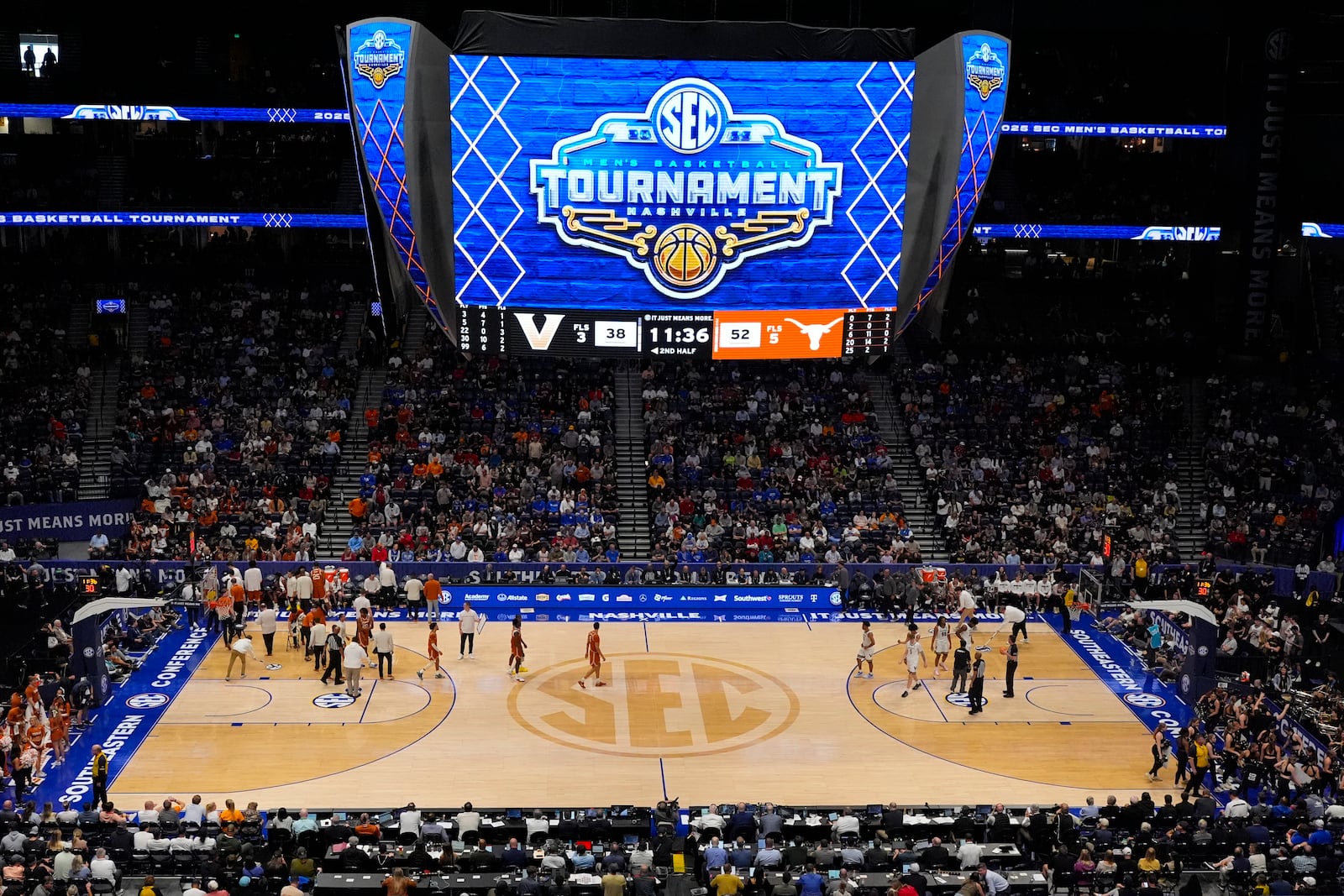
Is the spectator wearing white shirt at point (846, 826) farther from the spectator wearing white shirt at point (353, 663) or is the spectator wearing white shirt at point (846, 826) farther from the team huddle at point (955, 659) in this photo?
the spectator wearing white shirt at point (353, 663)

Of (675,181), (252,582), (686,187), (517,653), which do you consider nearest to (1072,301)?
(686,187)

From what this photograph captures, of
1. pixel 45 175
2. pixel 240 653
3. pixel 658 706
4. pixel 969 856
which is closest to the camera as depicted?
pixel 969 856

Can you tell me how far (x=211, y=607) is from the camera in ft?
103

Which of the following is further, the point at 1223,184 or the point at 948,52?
the point at 1223,184

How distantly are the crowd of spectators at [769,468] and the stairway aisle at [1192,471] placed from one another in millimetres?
7836

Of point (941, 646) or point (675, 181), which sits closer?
point (675, 181)

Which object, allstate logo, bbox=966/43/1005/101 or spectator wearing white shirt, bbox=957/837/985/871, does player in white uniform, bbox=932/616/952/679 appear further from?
allstate logo, bbox=966/43/1005/101

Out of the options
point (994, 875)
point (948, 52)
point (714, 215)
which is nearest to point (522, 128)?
point (714, 215)

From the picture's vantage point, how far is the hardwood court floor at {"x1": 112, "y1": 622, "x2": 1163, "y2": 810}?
23766mm

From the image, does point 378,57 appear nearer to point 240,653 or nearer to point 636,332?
point 636,332

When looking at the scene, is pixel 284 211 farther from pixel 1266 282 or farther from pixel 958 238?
pixel 1266 282

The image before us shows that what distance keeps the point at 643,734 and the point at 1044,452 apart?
18712 mm

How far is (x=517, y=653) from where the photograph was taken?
28828 millimetres

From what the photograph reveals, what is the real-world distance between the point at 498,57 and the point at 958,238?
9.28m
